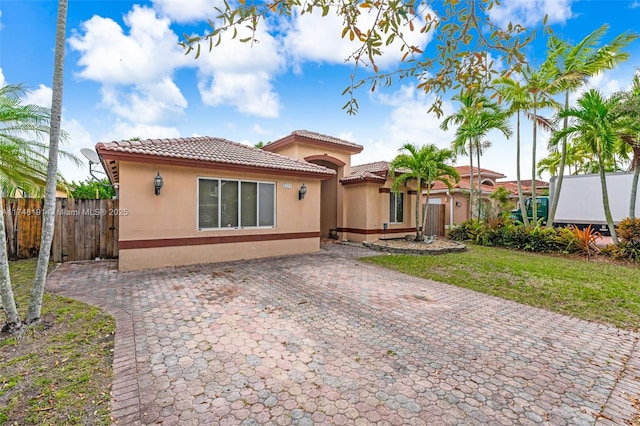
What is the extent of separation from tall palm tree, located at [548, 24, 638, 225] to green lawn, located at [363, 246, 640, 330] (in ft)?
22.6

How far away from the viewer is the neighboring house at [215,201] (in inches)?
327

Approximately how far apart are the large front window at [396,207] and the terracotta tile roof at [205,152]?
4.30 meters

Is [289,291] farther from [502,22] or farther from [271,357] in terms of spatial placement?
[502,22]

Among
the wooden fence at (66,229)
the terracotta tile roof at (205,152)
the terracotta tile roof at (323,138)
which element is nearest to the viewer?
the terracotta tile roof at (205,152)

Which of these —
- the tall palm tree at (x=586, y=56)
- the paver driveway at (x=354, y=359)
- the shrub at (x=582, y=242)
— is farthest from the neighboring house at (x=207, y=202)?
the tall palm tree at (x=586, y=56)

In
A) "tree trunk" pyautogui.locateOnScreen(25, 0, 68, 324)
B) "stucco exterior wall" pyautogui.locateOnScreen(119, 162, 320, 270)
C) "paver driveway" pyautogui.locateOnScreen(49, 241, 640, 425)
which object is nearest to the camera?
"paver driveway" pyautogui.locateOnScreen(49, 241, 640, 425)

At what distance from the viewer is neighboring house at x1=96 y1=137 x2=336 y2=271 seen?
8289mm

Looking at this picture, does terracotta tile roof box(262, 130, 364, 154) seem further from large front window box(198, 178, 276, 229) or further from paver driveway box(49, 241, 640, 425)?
paver driveway box(49, 241, 640, 425)

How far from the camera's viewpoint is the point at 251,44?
263 centimetres

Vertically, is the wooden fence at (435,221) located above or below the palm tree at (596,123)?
below

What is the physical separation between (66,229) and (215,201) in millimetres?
4511

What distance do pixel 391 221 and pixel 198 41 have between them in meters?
13.6

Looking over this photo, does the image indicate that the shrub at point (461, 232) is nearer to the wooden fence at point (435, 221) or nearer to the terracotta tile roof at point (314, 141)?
the wooden fence at point (435, 221)

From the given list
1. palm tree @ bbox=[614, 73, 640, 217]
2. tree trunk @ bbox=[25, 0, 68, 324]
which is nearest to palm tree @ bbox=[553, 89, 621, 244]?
palm tree @ bbox=[614, 73, 640, 217]
